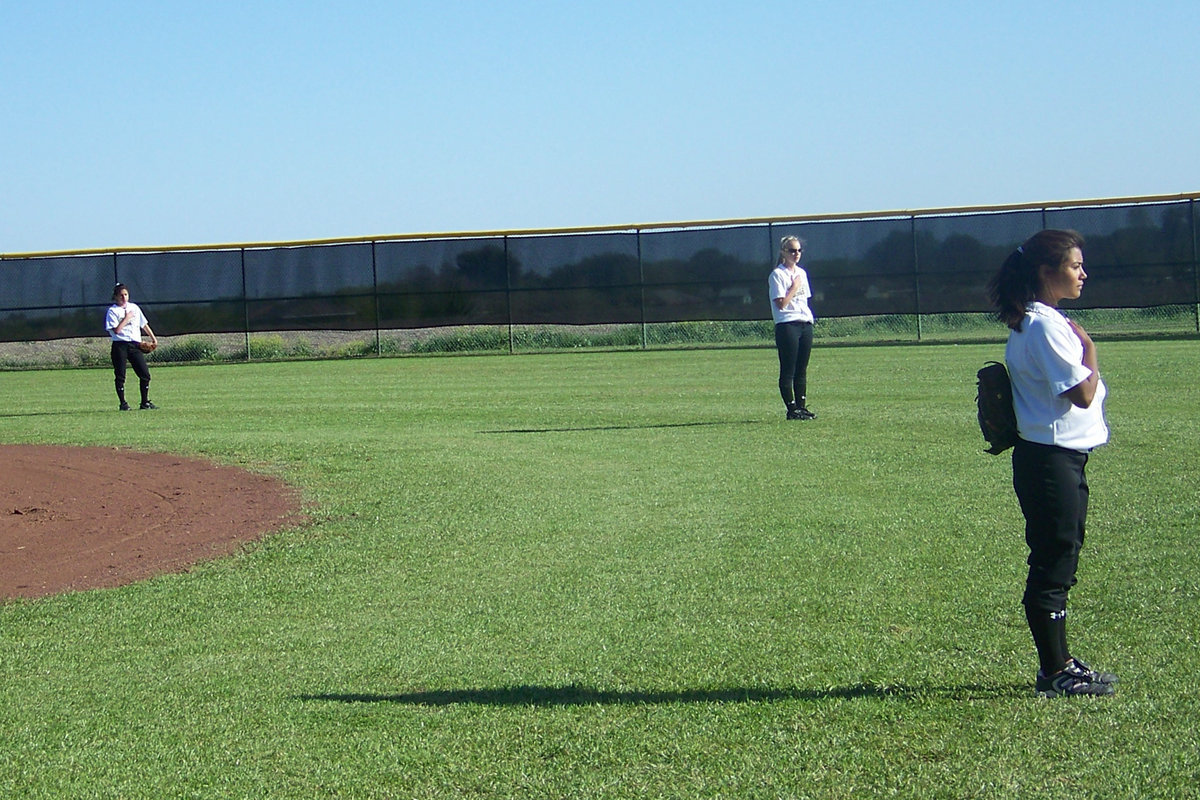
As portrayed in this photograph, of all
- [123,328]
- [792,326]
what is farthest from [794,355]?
[123,328]

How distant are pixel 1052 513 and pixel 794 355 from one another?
828 cm

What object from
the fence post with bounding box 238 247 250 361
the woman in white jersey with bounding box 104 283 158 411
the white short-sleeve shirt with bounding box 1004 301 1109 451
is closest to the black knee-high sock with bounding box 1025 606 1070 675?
the white short-sleeve shirt with bounding box 1004 301 1109 451

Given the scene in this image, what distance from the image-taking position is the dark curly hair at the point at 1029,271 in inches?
164

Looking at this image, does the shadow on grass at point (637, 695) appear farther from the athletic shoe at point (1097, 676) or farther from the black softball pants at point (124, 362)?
the black softball pants at point (124, 362)

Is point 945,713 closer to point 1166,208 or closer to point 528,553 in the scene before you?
point 528,553

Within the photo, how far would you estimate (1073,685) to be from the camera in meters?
4.04

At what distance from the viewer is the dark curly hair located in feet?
13.6

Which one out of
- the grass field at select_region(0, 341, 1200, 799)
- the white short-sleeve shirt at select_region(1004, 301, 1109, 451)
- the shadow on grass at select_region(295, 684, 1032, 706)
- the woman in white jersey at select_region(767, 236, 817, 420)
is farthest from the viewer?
the woman in white jersey at select_region(767, 236, 817, 420)

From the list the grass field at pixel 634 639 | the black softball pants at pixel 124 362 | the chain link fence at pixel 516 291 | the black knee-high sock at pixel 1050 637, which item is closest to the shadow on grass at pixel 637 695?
the grass field at pixel 634 639

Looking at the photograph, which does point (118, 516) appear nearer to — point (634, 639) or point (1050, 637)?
point (634, 639)

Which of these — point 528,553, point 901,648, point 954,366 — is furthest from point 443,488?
point 954,366

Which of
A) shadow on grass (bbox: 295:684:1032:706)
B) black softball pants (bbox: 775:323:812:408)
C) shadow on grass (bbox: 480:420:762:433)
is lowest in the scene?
shadow on grass (bbox: 295:684:1032:706)

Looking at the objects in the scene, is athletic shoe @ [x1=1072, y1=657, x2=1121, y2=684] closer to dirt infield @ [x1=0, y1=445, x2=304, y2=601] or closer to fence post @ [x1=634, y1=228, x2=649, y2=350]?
dirt infield @ [x1=0, y1=445, x2=304, y2=601]

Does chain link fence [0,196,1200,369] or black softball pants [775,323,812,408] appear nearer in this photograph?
black softball pants [775,323,812,408]
